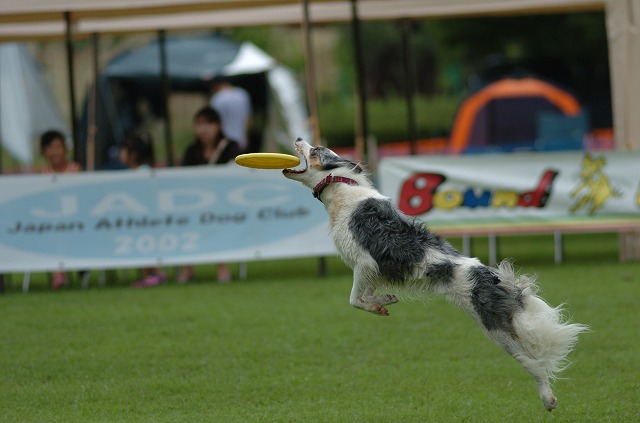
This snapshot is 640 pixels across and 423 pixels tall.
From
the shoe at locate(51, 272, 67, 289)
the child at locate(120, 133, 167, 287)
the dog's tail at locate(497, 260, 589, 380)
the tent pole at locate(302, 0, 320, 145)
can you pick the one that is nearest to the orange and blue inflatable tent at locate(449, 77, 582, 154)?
the tent pole at locate(302, 0, 320, 145)

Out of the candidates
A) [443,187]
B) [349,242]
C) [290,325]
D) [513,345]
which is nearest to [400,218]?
[349,242]

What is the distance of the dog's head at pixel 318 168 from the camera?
575 centimetres

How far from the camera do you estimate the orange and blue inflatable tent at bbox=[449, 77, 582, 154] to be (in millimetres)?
22391

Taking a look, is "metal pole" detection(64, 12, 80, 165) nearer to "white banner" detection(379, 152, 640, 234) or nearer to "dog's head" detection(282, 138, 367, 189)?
"white banner" detection(379, 152, 640, 234)

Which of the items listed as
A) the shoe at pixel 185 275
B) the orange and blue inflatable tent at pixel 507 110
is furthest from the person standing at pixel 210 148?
the orange and blue inflatable tent at pixel 507 110

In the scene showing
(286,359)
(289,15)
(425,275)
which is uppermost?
(289,15)

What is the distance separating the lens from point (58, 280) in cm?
1184

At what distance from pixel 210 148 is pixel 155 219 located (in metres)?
1.25

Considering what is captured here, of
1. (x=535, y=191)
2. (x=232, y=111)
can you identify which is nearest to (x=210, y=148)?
(x=535, y=191)

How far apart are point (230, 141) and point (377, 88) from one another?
25.7m

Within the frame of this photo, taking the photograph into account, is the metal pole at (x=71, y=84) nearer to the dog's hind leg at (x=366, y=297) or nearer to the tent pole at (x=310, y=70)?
the tent pole at (x=310, y=70)

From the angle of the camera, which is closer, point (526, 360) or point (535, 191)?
point (526, 360)

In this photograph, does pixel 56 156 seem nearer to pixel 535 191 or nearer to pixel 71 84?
pixel 71 84

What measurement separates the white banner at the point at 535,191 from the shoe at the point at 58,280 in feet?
12.6
